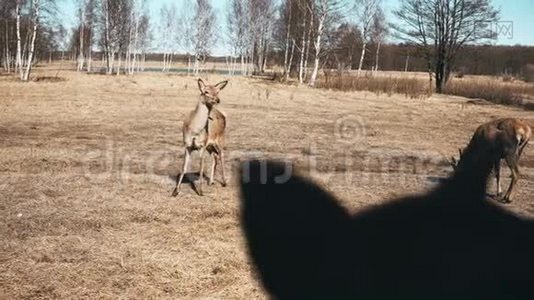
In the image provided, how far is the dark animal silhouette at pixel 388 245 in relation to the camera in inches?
207

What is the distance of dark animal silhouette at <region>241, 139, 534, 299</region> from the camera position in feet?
17.2

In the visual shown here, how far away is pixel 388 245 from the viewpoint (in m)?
6.23

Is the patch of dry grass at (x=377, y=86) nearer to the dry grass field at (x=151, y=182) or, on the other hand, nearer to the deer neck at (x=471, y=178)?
the dry grass field at (x=151, y=182)

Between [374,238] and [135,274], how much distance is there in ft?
9.58

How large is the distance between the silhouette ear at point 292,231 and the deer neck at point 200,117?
1294 mm

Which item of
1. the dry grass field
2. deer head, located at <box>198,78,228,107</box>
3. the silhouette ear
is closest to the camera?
the dry grass field

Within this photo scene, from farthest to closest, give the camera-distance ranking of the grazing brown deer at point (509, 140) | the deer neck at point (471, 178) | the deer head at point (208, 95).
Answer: the deer neck at point (471, 178)
the grazing brown deer at point (509, 140)
the deer head at point (208, 95)

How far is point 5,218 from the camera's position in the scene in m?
6.50

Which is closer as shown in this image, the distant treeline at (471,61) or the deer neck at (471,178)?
the deer neck at (471,178)

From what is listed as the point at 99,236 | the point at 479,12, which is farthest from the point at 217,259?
the point at 479,12

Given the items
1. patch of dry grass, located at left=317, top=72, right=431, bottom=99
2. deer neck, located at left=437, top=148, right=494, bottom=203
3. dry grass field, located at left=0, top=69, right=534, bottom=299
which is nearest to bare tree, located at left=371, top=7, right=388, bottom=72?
patch of dry grass, located at left=317, top=72, right=431, bottom=99

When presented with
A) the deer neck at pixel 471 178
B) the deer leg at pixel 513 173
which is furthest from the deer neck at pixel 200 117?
the deer leg at pixel 513 173

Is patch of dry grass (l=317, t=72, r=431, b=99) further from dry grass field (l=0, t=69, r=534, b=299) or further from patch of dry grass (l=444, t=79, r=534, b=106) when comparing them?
dry grass field (l=0, t=69, r=534, b=299)

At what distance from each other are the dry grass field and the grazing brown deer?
0.47 m
